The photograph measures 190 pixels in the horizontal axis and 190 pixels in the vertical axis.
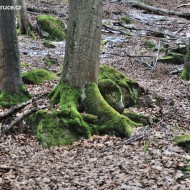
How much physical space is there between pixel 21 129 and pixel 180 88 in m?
6.86

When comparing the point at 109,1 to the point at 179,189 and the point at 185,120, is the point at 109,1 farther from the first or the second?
the point at 179,189

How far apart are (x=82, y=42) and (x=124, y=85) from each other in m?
2.51

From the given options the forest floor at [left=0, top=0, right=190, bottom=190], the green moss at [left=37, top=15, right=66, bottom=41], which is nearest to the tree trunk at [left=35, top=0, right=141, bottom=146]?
the forest floor at [left=0, top=0, right=190, bottom=190]

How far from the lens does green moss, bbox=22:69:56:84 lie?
10.9m

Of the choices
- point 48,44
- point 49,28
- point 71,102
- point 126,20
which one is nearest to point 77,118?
point 71,102

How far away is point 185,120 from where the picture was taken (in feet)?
29.1

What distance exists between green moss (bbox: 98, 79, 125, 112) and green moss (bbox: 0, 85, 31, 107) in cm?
196

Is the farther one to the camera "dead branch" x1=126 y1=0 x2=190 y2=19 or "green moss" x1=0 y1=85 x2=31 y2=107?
"dead branch" x1=126 y1=0 x2=190 y2=19

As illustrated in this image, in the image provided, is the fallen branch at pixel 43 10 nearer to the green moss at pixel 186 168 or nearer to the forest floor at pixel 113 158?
the forest floor at pixel 113 158

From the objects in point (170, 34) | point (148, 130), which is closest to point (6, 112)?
point (148, 130)

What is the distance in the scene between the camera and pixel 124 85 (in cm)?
989

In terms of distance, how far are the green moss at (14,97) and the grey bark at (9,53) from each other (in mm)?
103

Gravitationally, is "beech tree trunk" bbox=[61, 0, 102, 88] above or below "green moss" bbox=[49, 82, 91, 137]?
above

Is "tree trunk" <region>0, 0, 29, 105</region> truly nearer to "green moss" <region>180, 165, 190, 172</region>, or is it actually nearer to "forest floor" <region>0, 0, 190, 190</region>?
"forest floor" <region>0, 0, 190, 190</region>
